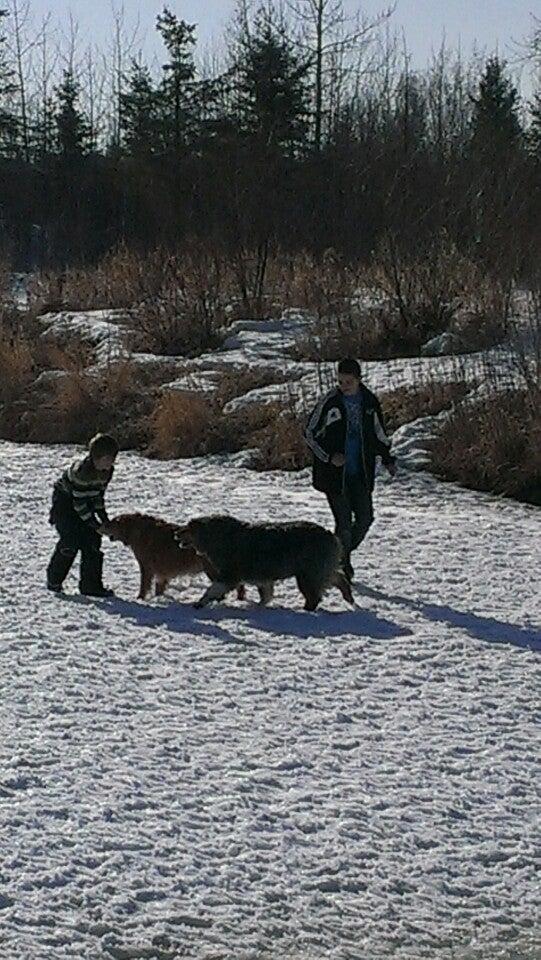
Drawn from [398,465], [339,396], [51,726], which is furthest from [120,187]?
[51,726]

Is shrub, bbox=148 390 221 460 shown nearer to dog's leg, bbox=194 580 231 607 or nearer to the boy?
the boy

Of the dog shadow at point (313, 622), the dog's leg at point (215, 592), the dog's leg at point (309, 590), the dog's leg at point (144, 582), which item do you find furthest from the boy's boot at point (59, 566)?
→ the dog's leg at point (309, 590)

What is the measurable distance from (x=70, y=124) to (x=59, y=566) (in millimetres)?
42983

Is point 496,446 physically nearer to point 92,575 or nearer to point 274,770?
point 92,575

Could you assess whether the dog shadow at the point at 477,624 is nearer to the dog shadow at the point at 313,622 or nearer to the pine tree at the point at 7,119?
the dog shadow at the point at 313,622

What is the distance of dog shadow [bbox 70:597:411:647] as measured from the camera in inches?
374

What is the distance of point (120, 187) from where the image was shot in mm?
44688

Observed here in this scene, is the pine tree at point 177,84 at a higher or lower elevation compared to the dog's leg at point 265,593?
higher

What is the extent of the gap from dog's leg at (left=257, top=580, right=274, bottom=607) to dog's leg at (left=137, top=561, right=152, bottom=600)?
89 centimetres

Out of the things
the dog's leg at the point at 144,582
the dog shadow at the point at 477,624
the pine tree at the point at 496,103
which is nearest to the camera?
the dog shadow at the point at 477,624

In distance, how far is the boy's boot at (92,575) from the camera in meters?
10.5

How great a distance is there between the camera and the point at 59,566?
1066 cm

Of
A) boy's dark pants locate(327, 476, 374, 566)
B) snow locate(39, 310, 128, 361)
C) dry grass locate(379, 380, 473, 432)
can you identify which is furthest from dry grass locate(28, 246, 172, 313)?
boy's dark pants locate(327, 476, 374, 566)

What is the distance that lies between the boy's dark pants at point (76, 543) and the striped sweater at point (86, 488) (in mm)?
66
